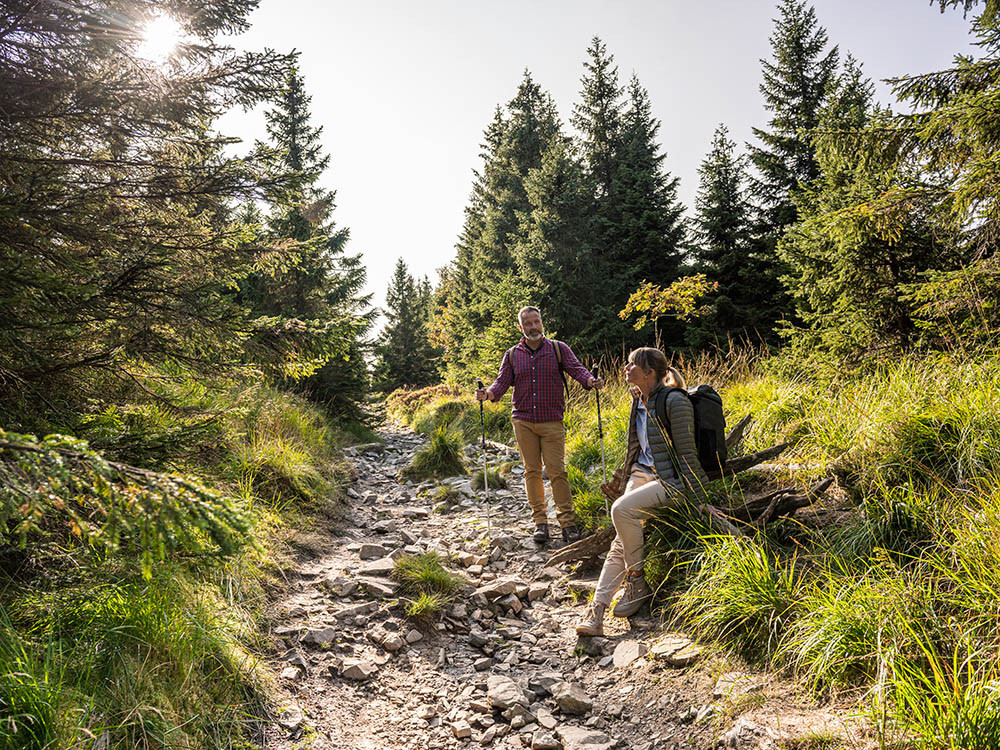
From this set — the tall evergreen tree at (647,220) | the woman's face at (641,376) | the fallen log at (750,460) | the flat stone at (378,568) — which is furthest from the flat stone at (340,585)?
the tall evergreen tree at (647,220)

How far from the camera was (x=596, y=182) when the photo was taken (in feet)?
85.5

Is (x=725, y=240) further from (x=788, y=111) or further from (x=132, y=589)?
(x=132, y=589)

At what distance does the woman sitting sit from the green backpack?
0.06 m

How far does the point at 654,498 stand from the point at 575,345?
41.1ft

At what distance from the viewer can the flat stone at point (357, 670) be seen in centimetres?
370

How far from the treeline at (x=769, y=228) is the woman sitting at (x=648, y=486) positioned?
307cm

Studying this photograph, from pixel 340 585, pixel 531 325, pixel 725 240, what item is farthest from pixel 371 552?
pixel 725 240

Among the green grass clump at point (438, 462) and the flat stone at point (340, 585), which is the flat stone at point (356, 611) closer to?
the flat stone at point (340, 585)

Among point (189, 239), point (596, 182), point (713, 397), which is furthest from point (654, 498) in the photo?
point (596, 182)

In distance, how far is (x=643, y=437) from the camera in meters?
4.80

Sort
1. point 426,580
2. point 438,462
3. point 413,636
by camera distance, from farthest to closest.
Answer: point 438,462 → point 426,580 → point 413,636

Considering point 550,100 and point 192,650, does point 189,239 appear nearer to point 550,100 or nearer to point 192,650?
point 192,650

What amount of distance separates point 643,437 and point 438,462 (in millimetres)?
5951

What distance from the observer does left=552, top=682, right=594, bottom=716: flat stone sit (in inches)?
131
